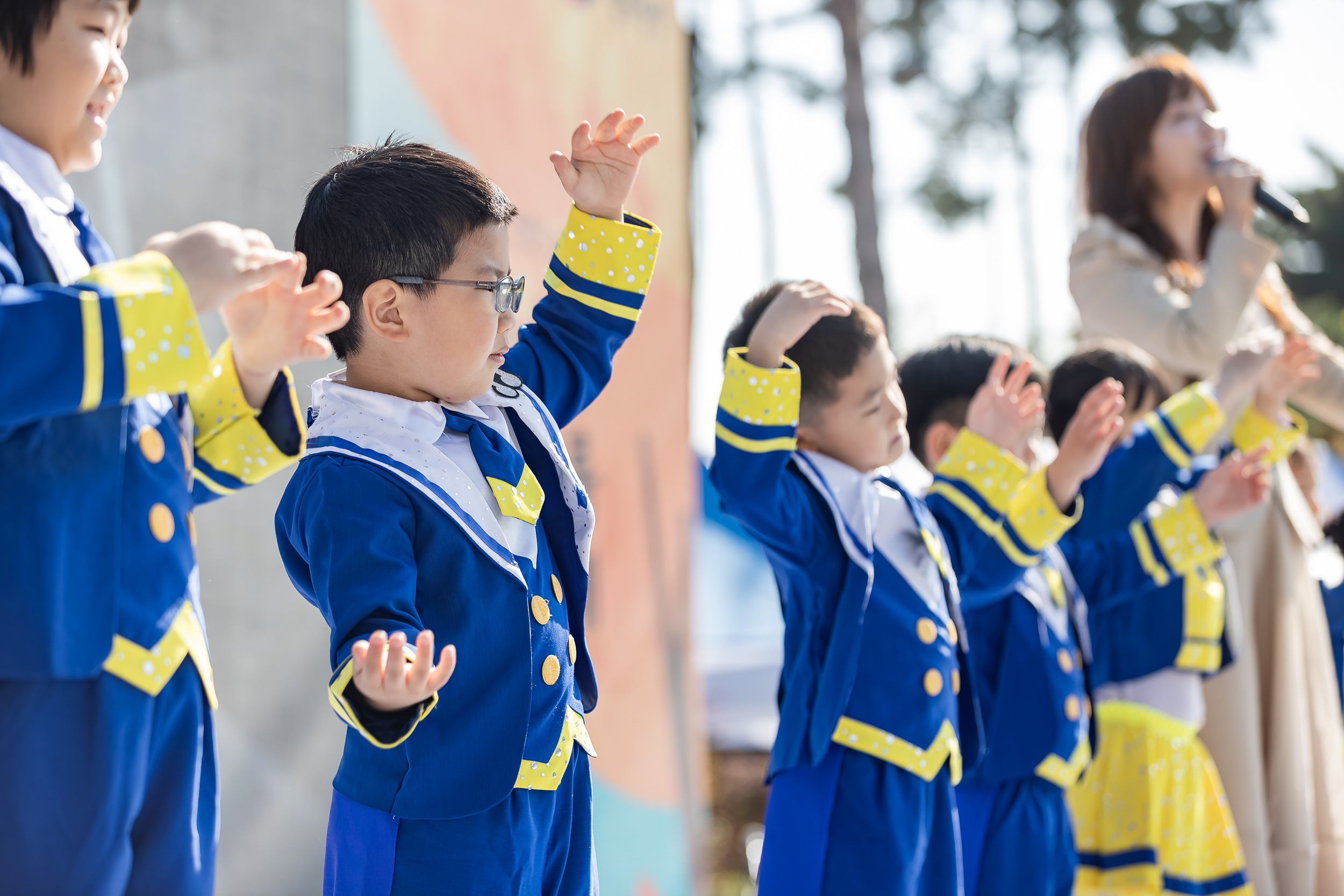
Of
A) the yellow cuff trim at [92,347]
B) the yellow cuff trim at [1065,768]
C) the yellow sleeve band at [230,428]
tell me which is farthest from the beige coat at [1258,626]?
the yellow cuff trim at [92,347]

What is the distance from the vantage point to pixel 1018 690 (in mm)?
2482

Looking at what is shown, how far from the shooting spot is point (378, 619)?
1340mm

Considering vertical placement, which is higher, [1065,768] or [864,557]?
[864,557]

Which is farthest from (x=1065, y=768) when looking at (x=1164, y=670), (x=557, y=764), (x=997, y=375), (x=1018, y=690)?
(x=557, y=764)

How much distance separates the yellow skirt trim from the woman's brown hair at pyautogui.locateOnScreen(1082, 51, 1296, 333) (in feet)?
3.66

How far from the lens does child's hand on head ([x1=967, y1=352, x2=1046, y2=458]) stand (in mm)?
2244

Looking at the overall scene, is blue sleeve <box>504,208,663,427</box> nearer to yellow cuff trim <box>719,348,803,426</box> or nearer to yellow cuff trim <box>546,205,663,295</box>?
yellow cuff trim <box>546,205,663,295</box>

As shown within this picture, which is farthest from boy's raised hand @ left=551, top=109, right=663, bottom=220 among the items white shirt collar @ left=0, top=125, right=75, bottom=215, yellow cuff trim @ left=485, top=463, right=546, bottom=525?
white shirt collar @ left=0, top=125, right=75, bottom=215

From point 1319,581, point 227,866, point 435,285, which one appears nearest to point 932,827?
point 435,285

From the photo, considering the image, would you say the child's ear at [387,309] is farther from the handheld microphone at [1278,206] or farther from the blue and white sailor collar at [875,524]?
the handheld microphone at [1278,206]

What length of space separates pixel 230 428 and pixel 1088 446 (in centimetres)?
154

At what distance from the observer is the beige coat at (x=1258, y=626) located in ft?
9.85

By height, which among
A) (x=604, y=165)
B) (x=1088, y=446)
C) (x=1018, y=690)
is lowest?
(x=1018, y=690)

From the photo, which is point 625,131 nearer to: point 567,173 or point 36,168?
point 567,173
